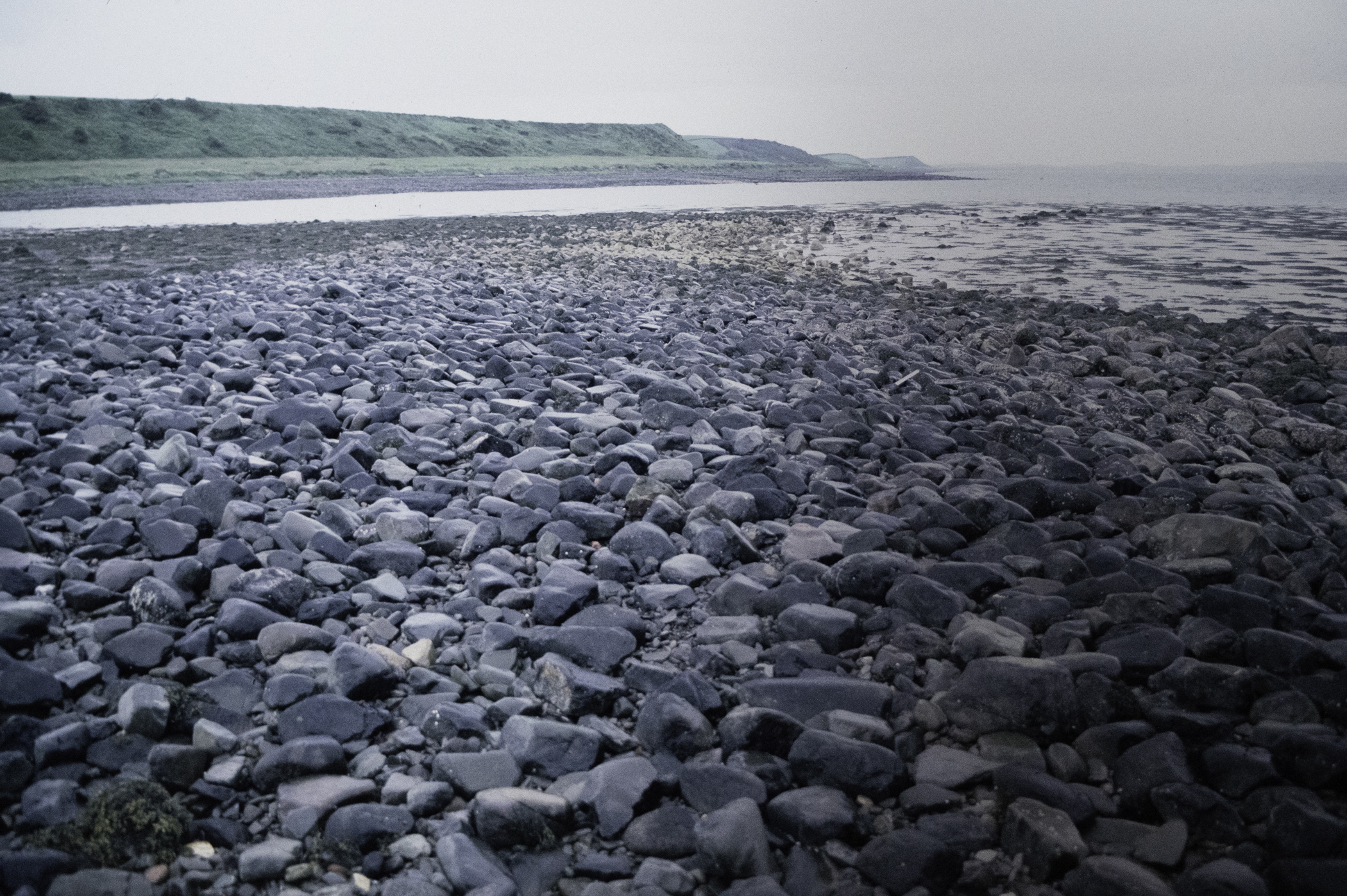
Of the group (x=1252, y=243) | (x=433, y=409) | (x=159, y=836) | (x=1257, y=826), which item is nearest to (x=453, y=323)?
(x=433, y=409)

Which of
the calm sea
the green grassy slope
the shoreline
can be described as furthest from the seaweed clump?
the green grassy slope

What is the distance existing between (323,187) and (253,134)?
3487 centimetres

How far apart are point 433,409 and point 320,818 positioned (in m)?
3.32

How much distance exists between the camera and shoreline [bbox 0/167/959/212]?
2784cm

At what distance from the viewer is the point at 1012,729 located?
7.29 ft

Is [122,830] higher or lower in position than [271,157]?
lower

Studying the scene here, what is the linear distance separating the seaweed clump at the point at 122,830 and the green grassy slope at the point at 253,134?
53234 millimetres

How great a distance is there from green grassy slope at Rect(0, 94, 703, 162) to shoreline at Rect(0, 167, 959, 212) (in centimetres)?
1492

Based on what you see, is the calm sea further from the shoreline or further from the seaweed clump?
the seaweed clump

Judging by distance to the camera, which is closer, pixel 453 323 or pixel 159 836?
pixel 159 836

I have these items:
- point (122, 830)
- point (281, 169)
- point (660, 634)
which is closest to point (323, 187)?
point (281, 169)

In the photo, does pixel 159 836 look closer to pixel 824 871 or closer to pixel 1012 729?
pixel 824 871

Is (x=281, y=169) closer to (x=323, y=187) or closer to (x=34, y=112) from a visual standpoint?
(x=323, y=187)

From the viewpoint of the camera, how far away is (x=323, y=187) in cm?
3778
